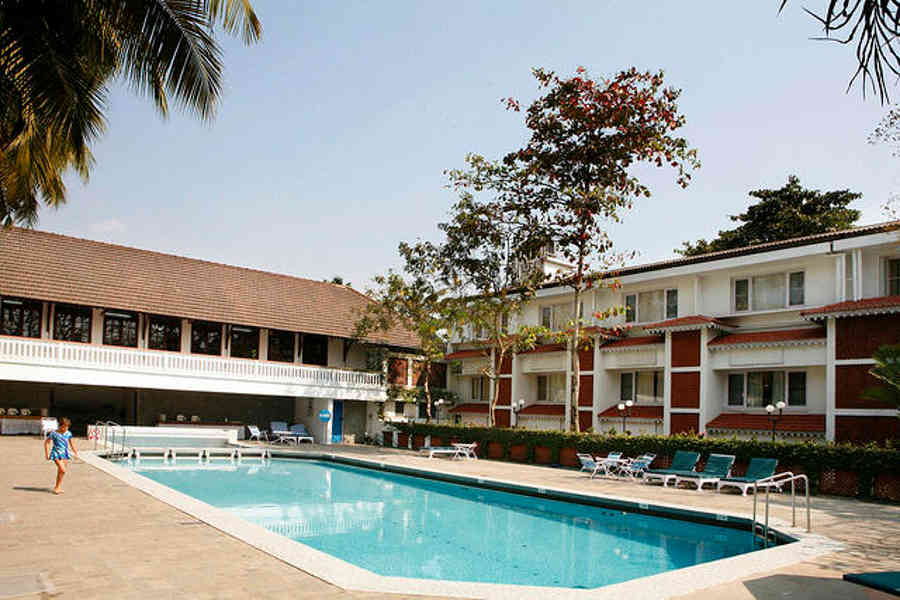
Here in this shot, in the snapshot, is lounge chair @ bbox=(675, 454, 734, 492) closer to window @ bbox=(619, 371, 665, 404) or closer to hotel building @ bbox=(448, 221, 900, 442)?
hotel building @ bbox=(448, 221, 900, 442)

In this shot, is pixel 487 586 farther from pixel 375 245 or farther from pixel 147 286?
pixel 147 286

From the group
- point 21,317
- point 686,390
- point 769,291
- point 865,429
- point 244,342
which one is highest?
point 769,291

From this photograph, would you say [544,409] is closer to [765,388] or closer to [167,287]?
[765,388]

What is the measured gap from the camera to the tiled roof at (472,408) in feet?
113

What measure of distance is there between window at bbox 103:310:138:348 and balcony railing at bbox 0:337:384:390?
5.94 feet

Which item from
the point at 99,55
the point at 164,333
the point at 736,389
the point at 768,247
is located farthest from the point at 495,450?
the point at 99,55

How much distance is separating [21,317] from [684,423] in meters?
23.8

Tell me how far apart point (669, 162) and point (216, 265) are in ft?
67.5

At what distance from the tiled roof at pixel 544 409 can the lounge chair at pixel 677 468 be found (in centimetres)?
974

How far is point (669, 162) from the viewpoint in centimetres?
2436

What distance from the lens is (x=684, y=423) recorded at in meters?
25.0

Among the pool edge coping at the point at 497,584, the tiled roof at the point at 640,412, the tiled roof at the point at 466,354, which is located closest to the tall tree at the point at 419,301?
the tiled roof at the point at 466,354

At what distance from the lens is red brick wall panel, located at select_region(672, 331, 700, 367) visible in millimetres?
24922

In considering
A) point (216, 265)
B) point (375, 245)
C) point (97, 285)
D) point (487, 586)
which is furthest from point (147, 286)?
point (487, 586)
